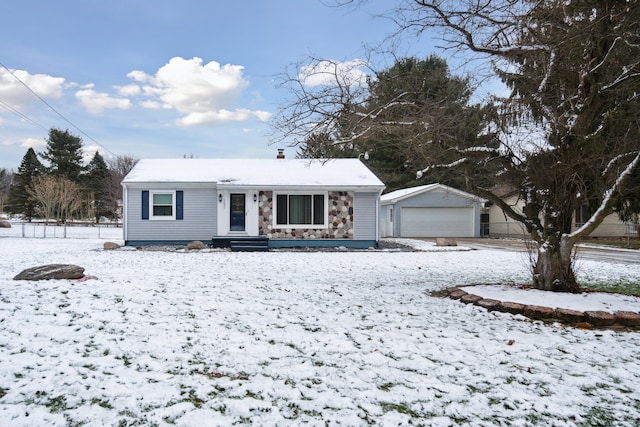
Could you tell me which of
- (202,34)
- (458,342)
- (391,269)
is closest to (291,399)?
(458,342)

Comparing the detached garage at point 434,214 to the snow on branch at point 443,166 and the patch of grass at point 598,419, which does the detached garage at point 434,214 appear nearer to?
the snow on branch at point 443,166

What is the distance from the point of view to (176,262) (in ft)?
30.7

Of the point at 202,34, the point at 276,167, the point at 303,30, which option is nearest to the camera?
the point at 303,30

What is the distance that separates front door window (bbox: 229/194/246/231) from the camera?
14891mm

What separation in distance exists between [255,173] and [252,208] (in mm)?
1658

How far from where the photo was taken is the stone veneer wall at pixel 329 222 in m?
14.8

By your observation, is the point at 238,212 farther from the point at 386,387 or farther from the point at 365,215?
the point at 386,387

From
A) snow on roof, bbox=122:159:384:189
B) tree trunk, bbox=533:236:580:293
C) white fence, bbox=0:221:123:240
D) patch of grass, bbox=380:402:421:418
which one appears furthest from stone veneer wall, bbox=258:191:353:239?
patch of grass, bbox=380:402:421:418

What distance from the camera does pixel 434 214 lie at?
23469 mm

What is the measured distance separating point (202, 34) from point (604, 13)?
10.9 metres

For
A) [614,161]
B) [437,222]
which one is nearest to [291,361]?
[614,161]

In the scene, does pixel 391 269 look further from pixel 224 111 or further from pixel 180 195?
pixel 224 111

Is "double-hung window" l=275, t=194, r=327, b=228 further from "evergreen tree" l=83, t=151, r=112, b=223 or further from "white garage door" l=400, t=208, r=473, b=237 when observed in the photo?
"evergreen tree" l=83, t=151, r=112, b=223

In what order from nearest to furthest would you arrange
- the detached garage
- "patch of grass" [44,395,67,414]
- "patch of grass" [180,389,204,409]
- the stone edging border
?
"patch of grass" [44,395,67,414]
"patch of grass" [180,389,204,409]
the stone edging border
the detached garage
